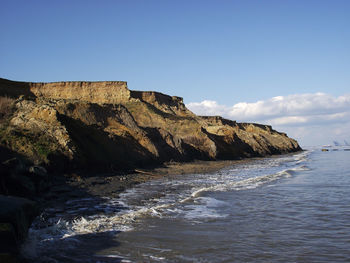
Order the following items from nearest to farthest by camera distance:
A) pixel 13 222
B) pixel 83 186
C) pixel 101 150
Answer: pixel 13 222
pixel 83 186
pixel 101 150

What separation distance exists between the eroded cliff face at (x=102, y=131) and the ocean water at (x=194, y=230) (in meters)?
7.20

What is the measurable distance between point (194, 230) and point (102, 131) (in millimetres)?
17328

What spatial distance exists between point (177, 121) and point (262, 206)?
33518 millimetres

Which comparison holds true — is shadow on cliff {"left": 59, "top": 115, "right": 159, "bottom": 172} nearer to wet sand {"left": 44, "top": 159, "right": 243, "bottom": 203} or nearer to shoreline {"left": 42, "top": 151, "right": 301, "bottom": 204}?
shoreline {"left": 42, "top": 151, "right": 301, "bottom": 204}

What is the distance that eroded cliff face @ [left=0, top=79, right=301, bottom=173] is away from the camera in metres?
Answer: 18.4

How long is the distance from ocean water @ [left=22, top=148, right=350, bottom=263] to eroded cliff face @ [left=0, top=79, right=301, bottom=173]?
7197 mm

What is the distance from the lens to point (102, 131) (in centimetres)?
2441

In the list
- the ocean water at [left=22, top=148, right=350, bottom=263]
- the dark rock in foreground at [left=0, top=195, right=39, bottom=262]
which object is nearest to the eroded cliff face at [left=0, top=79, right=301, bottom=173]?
the ocean water at [left=22, top=148, right=350, bottom=263]

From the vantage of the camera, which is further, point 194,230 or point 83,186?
point 83,186

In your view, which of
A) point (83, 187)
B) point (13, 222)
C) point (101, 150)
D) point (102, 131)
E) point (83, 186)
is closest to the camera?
point (13, 222)

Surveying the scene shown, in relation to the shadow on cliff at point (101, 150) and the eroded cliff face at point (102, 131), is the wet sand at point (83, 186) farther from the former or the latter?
the eroded cliff face at point (102, 131)

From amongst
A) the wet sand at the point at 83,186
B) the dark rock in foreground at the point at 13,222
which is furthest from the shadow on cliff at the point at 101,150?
the dark rock in foreground at the point at 13,222

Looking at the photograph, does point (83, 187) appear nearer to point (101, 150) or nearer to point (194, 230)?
point (101, 150)

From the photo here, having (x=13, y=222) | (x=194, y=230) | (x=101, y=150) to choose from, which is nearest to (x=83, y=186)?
(x=101, y=150)
